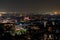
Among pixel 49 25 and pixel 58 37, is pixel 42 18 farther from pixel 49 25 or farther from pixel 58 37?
pixel 58 37

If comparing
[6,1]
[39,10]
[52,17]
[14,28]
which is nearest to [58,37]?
[52,17]

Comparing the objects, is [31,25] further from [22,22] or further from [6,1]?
[6,1]

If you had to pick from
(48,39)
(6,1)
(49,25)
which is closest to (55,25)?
(49,25)

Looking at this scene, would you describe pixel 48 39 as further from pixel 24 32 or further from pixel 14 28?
pixel 14 28

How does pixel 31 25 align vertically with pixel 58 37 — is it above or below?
above

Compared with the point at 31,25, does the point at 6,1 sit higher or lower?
higher

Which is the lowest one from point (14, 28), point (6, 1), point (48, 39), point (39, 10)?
point (48, 39)

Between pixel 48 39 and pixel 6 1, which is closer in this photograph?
pixel 6 1

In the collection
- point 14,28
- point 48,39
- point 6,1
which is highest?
point 6,1
